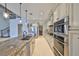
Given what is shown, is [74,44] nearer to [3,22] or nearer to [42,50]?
[42,50]

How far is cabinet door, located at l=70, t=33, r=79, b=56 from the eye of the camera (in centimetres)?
160

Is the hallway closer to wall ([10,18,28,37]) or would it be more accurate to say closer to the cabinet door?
the cabinet door

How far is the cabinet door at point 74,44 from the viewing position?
5.24 feet

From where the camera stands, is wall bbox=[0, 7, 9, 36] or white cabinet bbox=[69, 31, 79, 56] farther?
wall bbox=[0, 7, 9, 36]

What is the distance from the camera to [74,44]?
1.66 metres

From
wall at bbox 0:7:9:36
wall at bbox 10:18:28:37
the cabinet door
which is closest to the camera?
the cabinet door

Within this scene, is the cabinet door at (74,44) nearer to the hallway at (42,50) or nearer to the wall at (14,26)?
the hallway at (42,50)

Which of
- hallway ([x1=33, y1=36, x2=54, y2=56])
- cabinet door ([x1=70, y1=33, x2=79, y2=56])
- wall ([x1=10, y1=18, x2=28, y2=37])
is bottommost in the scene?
hallway ([x1=33, y1=36, x2=54, y2=56])

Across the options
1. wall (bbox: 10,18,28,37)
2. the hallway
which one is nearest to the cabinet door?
the hallway

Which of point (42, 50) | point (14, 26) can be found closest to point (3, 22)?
point (14, 26)

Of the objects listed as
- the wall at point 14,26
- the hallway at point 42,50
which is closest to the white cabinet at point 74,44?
the hallway at point 42,50

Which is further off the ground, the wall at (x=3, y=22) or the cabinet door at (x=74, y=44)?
the wall at (x=3, y=22)

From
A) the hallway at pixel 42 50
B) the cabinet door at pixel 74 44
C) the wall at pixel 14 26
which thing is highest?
the wall at pixel 14 26

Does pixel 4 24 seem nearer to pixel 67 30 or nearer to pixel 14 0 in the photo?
pixel 14 0
